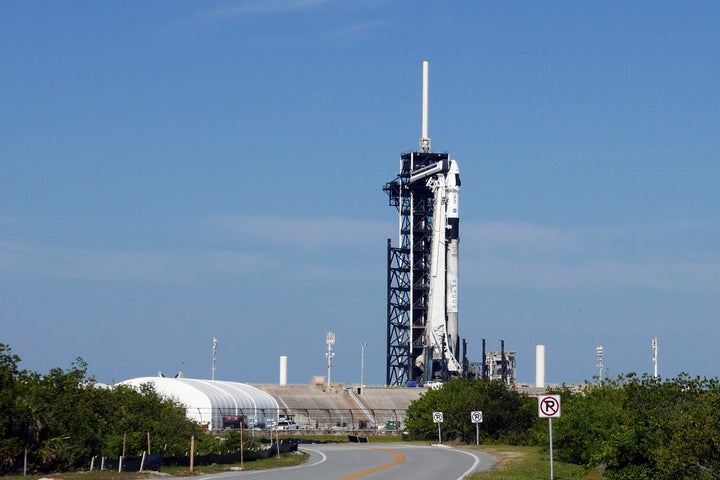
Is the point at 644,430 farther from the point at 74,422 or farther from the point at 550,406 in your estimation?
the point at 74,422

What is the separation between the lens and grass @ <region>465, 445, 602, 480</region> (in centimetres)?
3997

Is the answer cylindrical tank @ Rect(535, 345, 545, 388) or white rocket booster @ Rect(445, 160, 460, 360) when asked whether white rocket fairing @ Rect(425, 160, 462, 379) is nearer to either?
white rocket booster @ Rect(445, 160, 460, 360)

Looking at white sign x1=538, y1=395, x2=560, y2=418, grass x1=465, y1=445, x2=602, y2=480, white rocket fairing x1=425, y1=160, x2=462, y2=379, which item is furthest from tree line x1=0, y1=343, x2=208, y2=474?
white rocket fairing x1=425, y1=160, x2=462, y2=379

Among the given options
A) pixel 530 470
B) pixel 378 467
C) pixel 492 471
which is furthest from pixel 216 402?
pixel 492 471

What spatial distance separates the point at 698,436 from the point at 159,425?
30553mm

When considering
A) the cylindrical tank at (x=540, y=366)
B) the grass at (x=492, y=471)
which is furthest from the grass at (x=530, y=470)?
the cylindrical tank at (x=540, y=366)

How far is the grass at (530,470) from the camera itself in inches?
1574

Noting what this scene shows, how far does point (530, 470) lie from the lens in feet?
149

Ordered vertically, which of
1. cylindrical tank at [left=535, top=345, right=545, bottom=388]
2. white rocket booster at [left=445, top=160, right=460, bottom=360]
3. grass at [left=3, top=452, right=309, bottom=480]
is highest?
white rocket booster at [left=445, top=160, right=460, bottom=360]

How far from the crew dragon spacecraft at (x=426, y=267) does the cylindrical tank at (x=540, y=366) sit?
12803mm

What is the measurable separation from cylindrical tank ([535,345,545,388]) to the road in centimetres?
8254

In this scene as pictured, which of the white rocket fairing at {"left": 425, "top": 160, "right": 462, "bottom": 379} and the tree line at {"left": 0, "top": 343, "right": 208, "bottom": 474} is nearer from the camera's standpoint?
the tree line at {"left": 0, "top": 343, "right": 208, "bottom": 474}

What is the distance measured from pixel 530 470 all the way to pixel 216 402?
53.5 meters

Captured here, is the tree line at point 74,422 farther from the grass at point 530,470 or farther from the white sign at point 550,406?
the white sign at point 550,406
